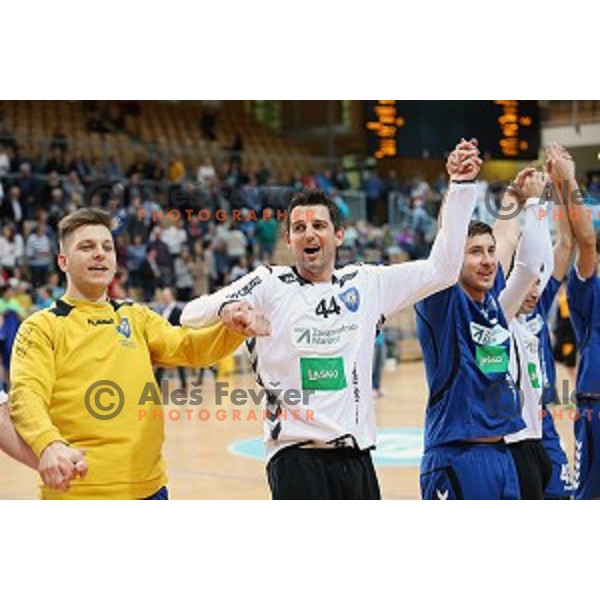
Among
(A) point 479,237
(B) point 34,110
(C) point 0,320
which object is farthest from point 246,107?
(A) point 479,237

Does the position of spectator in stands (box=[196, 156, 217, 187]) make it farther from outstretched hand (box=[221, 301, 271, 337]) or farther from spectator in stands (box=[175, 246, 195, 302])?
outstretched hand (box=[221, 301, 271, 337])

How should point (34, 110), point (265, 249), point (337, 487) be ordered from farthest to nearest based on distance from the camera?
point (34, 110) < point (265, 249) < point (337, 487)

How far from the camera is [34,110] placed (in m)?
22.2

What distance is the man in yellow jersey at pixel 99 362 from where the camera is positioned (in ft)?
11.9

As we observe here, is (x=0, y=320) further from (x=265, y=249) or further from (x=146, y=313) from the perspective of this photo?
(x=146, y=313)

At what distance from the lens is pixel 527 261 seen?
177 inches

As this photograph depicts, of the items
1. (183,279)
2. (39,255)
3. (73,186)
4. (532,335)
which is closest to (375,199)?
(183,279)

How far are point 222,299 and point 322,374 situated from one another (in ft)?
1.54

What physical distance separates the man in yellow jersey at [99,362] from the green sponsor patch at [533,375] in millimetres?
1736

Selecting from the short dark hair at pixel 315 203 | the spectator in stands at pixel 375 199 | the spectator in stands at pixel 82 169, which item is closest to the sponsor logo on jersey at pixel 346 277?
the short dark hair at pixel 315 203

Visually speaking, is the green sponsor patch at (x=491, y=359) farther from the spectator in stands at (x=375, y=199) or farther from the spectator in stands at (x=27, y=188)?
the spectator in stands at (x=375, y=199)

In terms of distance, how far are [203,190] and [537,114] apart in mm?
10095

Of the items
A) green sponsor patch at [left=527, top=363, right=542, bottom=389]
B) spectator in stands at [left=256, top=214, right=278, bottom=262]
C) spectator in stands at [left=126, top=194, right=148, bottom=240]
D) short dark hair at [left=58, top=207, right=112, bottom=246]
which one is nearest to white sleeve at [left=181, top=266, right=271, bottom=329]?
short dark hair at [left=58, top=207, right=112, bottom=246]

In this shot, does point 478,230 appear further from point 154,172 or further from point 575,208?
point 154,172
